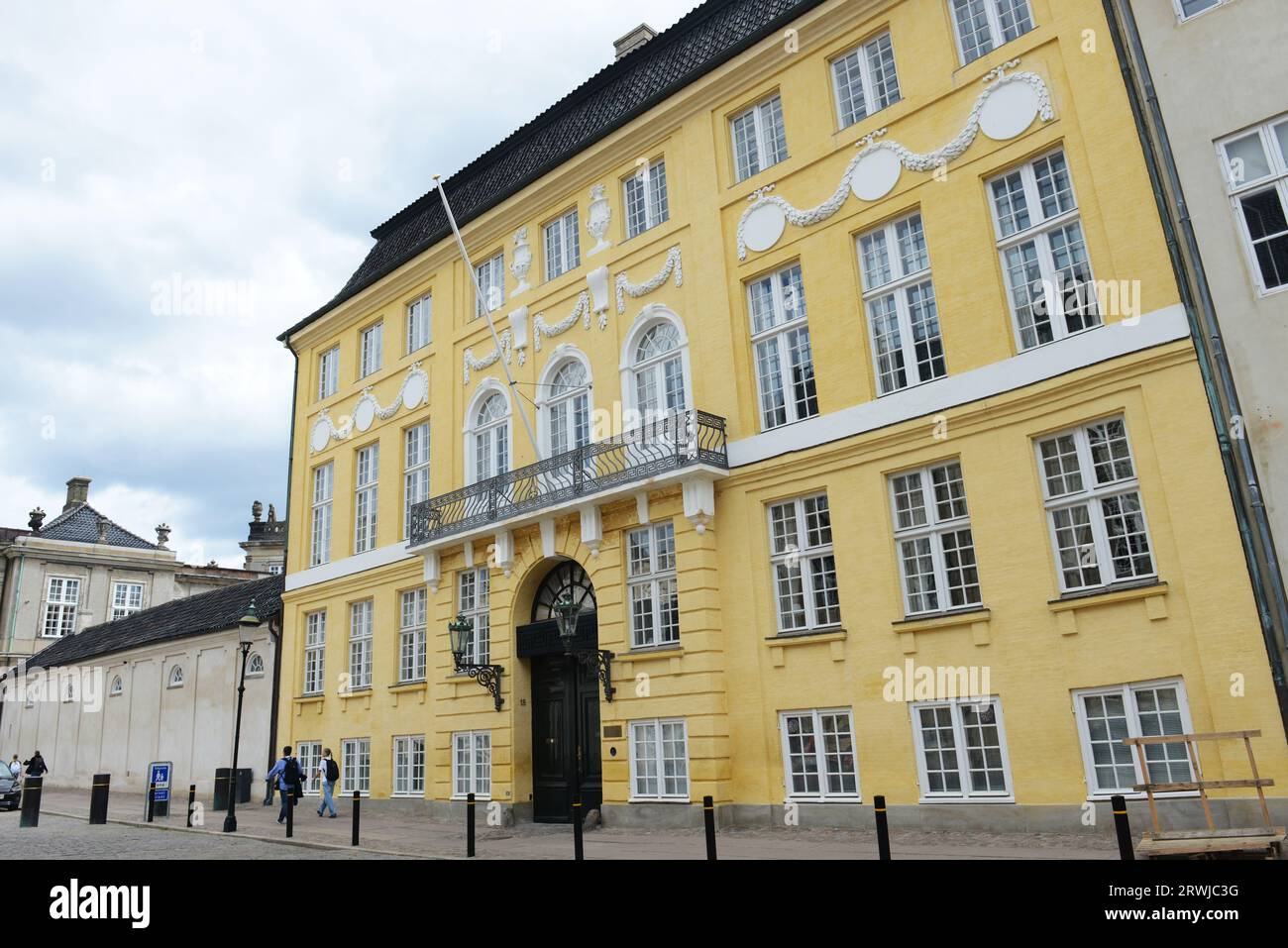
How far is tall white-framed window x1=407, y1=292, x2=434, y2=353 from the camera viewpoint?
23923 mm

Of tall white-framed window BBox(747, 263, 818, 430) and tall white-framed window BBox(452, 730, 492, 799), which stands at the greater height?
tall white-framed window BBox(747, 263, 818, 430)

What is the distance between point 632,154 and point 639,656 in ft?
34.3

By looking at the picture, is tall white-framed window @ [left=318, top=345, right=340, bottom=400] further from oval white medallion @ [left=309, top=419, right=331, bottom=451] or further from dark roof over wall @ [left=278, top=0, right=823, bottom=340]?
dark roof over wall @ [left=278, top=0, right=823, bottom=340]

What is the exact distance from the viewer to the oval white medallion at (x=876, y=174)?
603 inches

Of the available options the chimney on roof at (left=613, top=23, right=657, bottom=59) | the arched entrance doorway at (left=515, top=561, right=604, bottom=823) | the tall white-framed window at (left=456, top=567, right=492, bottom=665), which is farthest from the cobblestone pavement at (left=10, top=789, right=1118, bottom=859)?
the chimney on roof at (left=613, top=23, right=657, bottom=59)

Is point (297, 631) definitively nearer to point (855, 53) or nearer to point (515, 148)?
point (515, 148)

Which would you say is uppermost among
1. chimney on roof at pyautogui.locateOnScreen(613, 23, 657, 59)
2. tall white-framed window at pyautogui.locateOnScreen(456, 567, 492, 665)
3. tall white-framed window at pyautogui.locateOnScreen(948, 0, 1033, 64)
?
chimney on roof at pyautogui.locateOnScreen(613, 23, 657, 59)

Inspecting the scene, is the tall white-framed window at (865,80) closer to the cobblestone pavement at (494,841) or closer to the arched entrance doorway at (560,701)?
the arched entrance doorway at (560,701)

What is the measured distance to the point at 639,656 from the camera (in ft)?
54.6

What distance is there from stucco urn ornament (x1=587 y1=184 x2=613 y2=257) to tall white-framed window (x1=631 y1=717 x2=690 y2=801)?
9.88 m

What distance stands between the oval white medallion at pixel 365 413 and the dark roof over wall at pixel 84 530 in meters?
34.7

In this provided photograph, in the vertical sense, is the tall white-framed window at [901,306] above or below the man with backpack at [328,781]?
above

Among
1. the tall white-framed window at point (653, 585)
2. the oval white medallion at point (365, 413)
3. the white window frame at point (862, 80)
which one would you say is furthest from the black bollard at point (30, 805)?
the white window frame at point (862, 80)
